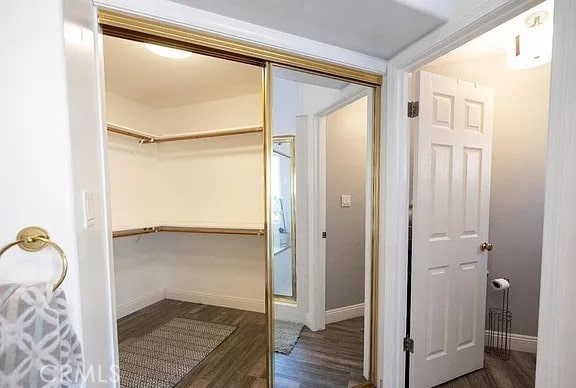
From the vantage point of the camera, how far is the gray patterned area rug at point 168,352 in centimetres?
176

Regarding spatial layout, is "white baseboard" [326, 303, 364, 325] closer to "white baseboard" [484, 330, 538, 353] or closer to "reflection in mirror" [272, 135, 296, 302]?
"reflection in mirror" [272, 135, 296, 302]

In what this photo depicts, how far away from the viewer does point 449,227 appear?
1.70 metres

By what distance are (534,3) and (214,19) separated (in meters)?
1.26

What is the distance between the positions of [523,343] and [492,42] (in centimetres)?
239

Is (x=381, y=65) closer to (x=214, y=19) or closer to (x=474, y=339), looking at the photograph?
(x=214, y=19)

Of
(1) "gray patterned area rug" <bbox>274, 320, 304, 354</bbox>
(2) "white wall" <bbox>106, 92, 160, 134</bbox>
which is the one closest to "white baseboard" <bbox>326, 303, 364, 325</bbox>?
(1) "gray patterned area rug" <bbox>274, 320, 304, 354</bbox>

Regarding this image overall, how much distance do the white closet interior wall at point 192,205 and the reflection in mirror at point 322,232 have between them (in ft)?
2.09

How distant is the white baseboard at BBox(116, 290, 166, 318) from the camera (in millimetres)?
2312

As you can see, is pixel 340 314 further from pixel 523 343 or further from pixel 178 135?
pixel 178 135

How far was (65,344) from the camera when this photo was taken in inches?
25.4

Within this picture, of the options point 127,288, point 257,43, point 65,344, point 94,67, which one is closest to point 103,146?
point 94,67

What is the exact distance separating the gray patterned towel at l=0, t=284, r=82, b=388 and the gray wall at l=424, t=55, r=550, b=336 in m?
2.63

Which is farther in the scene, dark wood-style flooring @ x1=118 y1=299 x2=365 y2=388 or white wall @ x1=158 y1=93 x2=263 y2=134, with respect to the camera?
white wall @ x1=158 y1=93 x2=263 y2=134
